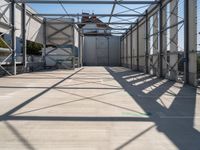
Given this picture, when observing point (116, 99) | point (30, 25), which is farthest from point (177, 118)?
point (30, 25)

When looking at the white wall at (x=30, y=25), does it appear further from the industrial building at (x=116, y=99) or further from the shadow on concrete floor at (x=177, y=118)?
the shadow on concrete floor at (x=177, y=118)

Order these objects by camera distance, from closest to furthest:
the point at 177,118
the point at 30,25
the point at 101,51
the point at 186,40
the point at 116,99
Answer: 1. the point at 177,118
2. the point at 116,99
3. the point at 186,40
4. the point at 30,25
5. the point at 101,51

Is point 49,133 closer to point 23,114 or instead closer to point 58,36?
point 23,114

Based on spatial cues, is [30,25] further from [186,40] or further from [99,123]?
[99,123]

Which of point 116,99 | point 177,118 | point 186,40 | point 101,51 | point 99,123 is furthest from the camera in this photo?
point 101,51

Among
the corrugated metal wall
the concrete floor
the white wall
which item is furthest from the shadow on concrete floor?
the corrugated metal wall

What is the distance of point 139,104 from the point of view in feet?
33.4

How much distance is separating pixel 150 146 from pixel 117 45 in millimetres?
54023

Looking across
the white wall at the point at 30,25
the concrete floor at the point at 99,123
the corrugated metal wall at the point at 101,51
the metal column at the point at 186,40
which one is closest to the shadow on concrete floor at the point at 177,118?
the concrete floor at the point at 99,123

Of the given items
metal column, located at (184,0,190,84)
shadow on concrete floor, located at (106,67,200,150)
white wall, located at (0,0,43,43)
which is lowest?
shadow on concrete floor, located at (106,67,200,150)

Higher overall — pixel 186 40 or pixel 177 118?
pixel 186 40

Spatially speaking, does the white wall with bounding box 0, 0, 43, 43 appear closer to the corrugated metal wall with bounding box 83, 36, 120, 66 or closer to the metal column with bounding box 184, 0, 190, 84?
the metal column with bounding box 184, 0, 190, 84

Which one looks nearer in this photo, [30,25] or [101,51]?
[30,25]

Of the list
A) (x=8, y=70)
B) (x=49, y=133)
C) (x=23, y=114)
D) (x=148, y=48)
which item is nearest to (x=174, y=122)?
(x=49, y=133)
